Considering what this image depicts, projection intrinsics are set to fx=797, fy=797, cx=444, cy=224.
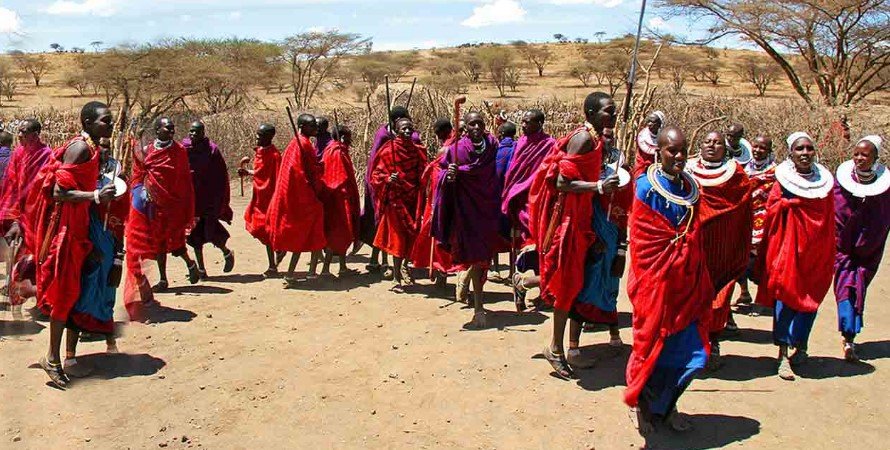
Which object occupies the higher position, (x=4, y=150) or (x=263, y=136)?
(x=263, y=136)

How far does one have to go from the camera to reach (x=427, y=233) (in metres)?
8.00

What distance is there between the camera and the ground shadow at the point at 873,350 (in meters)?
6.15

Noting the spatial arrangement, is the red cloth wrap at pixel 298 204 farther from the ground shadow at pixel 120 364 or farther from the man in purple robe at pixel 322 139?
the ground shadow at pixel 120 364

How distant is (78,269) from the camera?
210 inches

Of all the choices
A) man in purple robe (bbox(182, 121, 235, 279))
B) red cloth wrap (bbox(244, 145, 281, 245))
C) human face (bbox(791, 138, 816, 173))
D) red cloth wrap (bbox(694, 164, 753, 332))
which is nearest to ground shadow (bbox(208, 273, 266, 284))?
man in purple robe (bbox(182, 121, 235, 279))

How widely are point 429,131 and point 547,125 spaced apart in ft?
8.85

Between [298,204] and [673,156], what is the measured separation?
5.10 m

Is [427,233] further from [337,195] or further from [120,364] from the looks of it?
[120,364]

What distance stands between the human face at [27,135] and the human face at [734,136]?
5908 mm

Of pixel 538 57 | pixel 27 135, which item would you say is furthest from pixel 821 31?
pixel 538 57

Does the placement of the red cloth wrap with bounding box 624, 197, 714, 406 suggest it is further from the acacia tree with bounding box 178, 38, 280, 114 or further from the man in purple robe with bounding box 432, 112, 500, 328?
the acacia tree with bounding box 178, 38, 280, 114

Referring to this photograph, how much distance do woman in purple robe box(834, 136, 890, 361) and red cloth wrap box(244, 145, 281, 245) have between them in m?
5.77

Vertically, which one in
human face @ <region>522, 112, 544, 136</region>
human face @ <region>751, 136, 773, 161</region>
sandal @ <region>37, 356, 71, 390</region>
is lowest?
sandal @ <region>37, 356, 71, 390</region>

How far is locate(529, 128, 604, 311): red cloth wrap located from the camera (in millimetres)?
5125
